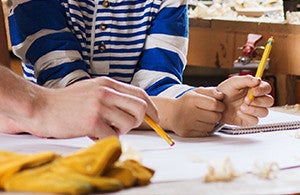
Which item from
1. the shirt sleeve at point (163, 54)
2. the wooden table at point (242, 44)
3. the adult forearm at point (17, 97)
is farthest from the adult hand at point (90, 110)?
the wooden table at point (242, 44)

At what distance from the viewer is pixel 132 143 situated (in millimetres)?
1151

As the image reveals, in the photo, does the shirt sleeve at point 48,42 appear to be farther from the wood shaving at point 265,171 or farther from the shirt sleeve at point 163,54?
the wood shaving at point 265,171

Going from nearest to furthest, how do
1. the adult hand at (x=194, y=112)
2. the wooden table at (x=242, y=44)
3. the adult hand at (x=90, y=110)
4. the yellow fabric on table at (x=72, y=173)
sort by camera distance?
the yellow fabric on table at (x=72, y=173) < the adult hand at (x=90, y=110) < the adult hand at (x=194, y=112) < the wooden table at (x=242, y=44)

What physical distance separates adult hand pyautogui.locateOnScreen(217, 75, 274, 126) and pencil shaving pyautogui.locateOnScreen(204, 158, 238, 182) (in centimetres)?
40

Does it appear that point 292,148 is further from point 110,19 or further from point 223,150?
point 110,19

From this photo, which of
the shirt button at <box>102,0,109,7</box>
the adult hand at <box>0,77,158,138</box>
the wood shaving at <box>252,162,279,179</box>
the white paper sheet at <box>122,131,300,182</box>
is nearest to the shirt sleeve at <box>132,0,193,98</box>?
the shirt button at <box>102,0,109,7</box>

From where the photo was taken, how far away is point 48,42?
4.42 ft

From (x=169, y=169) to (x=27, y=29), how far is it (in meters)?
0.54

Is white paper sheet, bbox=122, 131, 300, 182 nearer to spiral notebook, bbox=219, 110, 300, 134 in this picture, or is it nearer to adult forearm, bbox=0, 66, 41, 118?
spiral notebook, bbox=219, 110, 300, 134

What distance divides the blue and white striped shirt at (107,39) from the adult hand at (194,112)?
0.08 metres

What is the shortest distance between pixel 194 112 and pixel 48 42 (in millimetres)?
315

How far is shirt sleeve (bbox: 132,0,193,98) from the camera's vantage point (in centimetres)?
145

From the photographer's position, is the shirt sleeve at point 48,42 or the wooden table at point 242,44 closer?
the shirt sleeve at point 48,42

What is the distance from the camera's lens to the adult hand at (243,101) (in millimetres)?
1291
